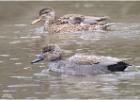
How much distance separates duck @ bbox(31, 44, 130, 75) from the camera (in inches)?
482

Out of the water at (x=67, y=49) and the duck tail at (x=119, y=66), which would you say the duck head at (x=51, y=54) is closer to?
the water at (x=67, y=49)

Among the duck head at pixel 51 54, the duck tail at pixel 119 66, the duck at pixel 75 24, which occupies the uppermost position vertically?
the duck at pixel 75 24

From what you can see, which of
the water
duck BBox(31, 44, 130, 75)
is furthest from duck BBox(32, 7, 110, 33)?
duck BBox(31, 44, 130, 75)

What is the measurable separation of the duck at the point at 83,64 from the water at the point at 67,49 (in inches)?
6.0

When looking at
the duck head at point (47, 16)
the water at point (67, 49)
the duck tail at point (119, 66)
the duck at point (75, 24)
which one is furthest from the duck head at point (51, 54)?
the duck head at point (47, 16)

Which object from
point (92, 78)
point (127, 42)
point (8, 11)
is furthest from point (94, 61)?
point (8, 11)

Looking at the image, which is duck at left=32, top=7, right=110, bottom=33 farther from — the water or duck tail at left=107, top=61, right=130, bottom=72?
duck tail at left=107, top=61, right=130, bottom=72

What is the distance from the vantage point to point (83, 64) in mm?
12484

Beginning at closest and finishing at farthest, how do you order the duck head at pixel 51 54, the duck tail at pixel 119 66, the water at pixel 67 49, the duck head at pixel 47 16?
the water at pixel 67 49 → the duck tail at pixel 119 66 → the duck head at pixel 51 54 → the duck head at pixel 47 16

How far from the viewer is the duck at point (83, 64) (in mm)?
12250

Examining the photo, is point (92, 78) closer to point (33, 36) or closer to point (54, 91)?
point (54, 91)

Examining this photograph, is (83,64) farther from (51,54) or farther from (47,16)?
(47,16)

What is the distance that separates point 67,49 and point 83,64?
231 centimetres

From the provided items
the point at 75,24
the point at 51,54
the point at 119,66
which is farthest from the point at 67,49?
the point at 75,24
